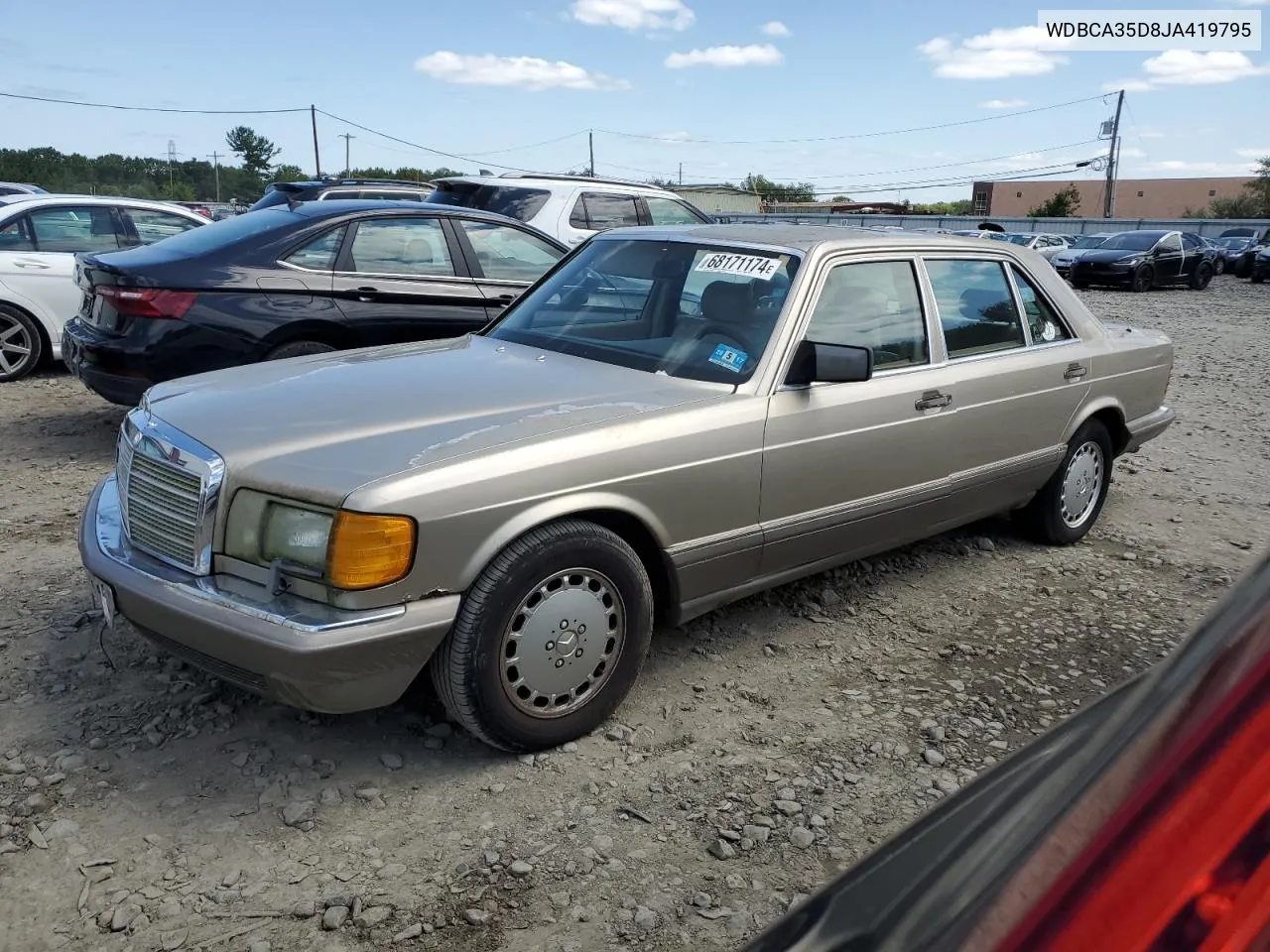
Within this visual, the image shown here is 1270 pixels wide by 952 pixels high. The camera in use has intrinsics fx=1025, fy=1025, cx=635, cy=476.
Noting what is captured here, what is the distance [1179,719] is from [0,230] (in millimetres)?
9504

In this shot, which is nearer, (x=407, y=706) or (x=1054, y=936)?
(x=1054, y=936)

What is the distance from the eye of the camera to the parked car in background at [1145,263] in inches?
931

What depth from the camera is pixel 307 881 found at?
259 cm

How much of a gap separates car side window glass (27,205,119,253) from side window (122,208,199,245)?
25cm

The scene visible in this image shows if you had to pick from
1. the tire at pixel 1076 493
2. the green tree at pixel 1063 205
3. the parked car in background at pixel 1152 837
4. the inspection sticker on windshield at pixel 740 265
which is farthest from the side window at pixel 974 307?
the green tree at pixel 1063 205

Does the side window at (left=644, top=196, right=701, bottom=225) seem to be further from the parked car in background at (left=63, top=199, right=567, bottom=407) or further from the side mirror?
the side mirror

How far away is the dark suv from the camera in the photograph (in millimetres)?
8594

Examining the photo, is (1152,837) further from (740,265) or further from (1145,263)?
(1145,263)

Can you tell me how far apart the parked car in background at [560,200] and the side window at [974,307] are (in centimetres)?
583

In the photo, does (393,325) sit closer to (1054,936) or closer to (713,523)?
(713,523)

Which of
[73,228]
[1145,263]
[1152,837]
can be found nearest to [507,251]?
[73,228]

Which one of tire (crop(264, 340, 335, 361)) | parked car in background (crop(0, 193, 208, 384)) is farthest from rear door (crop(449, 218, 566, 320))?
parked car in background (crop(0, 193, 208, 384))

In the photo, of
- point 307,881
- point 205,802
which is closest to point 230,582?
point 205,802

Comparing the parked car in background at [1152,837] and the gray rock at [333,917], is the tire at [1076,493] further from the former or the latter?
the parked car in background at [1152,837]
